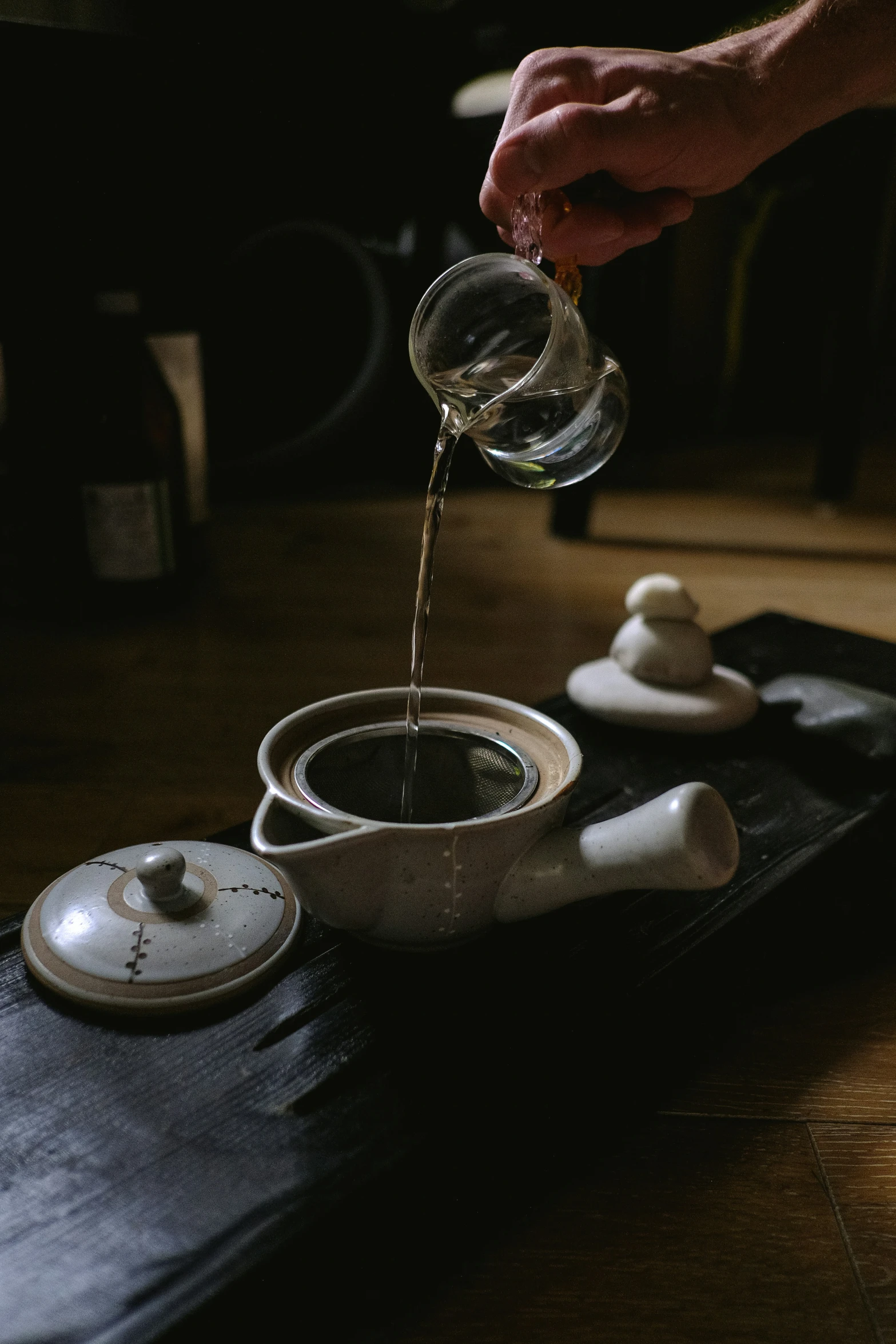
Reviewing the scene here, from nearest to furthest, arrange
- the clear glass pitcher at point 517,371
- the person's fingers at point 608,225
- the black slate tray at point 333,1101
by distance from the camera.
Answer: the black slate tray at point 333,1101 → the clear glass pitcher at point 517,371 → the person's fingers at point 608,225

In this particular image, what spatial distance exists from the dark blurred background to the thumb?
373 mm

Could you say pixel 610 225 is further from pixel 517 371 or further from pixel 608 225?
pixel 517 371

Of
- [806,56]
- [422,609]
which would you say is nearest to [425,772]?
[422,609]

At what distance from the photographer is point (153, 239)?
1202mm

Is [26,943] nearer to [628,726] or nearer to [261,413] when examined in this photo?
[628,726]

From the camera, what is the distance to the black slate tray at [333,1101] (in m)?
0.33

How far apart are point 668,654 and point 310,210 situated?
107 centimetres

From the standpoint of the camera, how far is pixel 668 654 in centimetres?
73

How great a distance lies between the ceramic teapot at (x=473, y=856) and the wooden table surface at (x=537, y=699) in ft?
0.39

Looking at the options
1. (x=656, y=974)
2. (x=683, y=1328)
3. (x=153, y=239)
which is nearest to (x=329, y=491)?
(x=153, y=239)

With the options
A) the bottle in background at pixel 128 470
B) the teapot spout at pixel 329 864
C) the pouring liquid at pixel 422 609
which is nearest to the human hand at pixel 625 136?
the pouring liquid at pixel 422 609

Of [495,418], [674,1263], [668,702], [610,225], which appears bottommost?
[674,1263]

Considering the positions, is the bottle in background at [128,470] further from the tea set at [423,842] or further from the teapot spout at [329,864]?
the teapot spout at [329,864]

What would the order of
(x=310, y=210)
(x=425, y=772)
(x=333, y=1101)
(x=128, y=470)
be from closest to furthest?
(x=333, y=1101) → (x=425, y=772) → (x=128, y=470) → (x=310, y=210)
